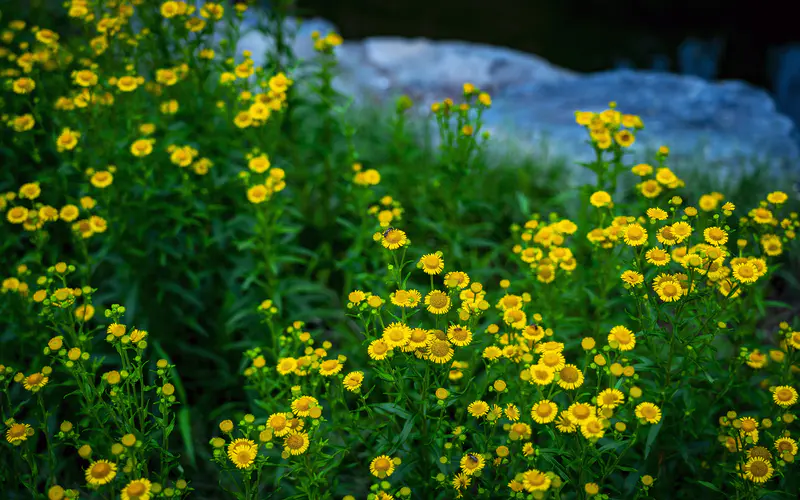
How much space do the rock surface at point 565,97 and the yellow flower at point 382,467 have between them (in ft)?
8.61

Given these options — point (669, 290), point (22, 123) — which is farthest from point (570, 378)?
point (22, 123)

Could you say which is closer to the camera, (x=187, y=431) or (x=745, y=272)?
(x=745, y=272)

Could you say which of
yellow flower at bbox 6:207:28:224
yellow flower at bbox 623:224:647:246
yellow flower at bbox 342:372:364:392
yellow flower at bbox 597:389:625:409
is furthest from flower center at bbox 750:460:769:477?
yellow flower at bbox 6:207:28:224

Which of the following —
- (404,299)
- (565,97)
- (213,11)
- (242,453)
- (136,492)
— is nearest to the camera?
(136,492)

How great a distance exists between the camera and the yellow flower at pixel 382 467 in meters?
1.64

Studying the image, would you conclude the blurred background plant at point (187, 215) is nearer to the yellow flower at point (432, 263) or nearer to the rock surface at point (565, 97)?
the yellow flower at point (432, 263)

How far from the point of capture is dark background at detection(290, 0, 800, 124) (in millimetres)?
7004

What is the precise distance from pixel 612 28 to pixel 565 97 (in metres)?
3.09

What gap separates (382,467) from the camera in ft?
5.45

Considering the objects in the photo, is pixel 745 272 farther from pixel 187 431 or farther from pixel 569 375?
pixel 187 431

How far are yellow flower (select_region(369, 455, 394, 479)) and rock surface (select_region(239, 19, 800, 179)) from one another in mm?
2624

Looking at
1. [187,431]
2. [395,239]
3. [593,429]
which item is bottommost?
[187,431]

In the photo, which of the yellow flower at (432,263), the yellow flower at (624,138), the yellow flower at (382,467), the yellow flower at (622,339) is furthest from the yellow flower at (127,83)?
the yellow flower at (622,339)

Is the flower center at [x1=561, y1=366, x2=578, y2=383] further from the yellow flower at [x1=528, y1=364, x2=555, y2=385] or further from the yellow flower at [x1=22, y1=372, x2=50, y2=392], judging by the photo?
the yellow flower at [x1=22, y1=372, x2=50, y2=392]
